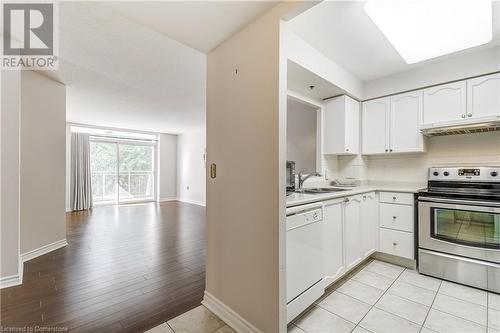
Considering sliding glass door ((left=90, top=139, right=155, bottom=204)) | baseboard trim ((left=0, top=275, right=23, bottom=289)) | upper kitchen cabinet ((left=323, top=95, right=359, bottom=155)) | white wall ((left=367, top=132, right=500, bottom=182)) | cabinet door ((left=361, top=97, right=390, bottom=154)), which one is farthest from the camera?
sliding glass door ((left=90, top=139, right=155, bottom=204))

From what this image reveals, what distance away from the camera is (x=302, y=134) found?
3178 mm

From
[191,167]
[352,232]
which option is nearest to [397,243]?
[352,232]

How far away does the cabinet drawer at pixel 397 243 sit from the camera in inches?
100

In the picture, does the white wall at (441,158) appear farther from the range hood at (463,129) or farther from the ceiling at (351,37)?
the ceiling at (351,37)

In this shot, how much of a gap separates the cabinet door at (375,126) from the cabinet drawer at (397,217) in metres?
0.78

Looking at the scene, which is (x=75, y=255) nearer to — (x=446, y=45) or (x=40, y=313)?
(x=40, y=313)

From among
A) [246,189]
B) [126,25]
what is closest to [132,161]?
[126,25]

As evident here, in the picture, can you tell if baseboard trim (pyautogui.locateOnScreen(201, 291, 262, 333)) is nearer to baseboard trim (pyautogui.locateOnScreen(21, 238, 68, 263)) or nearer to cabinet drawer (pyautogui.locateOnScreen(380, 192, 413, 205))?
cabinet drawer (pyautogui.locateOnScreen(380, 192, 413, 205))

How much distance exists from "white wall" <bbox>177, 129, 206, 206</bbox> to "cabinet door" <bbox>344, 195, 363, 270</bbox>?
5365 millimetres

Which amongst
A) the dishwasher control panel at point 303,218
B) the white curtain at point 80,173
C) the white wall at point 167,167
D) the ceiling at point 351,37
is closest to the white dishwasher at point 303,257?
the dishwasher control panel at point 303,218

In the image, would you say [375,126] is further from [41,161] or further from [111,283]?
[41,161]

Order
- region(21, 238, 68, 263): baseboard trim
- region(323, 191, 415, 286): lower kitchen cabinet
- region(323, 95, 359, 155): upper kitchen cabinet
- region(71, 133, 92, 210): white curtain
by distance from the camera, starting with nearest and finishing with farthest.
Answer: region(323, 191, 415, 286): lower kitchen cabinet < region(21, 238, 68, 263): baseboard trim < region(323, 95, 359, 155): upper kitchen cabinet < region(71, 133, 92, 210): white curtain

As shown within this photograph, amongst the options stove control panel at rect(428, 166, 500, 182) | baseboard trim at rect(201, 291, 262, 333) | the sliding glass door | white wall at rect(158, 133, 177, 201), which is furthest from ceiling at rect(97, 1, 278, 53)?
white wall at rect(158, 133, 177, 201)

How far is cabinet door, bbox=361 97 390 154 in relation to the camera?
118 inches
